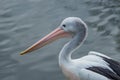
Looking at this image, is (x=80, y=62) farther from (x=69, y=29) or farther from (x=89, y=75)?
(x=69, y=29)

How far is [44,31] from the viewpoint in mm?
8852

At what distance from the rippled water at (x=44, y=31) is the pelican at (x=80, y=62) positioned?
1.03 m

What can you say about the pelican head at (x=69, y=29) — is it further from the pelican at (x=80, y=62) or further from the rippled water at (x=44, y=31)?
the rippled water at (x=44, y=31)

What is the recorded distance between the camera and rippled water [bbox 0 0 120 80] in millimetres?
7715

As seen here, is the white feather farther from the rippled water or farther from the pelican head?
the rippled water

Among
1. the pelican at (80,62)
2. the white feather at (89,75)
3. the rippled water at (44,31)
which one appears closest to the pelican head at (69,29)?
the pelican at (80,62)

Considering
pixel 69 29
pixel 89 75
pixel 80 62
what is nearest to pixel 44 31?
pixel 69 29

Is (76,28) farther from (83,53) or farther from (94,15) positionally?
(94,15)

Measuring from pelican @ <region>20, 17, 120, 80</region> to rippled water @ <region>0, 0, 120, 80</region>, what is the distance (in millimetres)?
1031

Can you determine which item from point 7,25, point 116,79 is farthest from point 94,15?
point 116,79

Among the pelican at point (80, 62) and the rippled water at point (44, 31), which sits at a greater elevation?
the rippled water at point (44, 31)

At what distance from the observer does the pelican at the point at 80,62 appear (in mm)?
6094

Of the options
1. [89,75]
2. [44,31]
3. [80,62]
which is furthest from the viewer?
[44,31]

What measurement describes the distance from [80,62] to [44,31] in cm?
263
